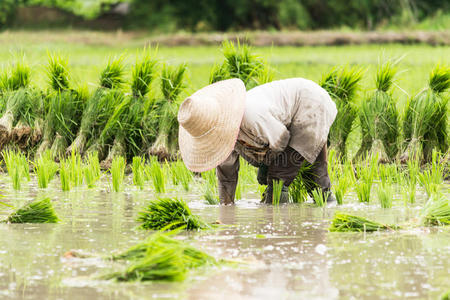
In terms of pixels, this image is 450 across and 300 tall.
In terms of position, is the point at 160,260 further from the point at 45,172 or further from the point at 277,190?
the point at 45,172

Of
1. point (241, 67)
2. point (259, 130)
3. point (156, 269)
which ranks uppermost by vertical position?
point (241, 67)

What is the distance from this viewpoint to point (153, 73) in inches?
338

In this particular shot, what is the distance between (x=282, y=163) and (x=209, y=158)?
0.72 m

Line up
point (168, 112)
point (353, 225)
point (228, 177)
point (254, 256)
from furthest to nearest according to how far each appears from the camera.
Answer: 1. point (168, 112)
2. point (228, 177)
3. point (353, 225)
4. point (254, 256)

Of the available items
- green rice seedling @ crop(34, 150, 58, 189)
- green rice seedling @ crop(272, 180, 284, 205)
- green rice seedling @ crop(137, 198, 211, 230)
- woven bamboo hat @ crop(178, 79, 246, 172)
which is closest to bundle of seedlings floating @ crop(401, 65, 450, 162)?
green rice seedling @ crop(272, 180, 284, 205)

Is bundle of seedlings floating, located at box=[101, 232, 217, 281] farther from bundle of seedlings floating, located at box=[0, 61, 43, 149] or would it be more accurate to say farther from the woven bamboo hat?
bundle of seedlings floating, located at box=[0, 61, 43, 149]

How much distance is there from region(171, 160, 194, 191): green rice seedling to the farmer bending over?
856 millimetres

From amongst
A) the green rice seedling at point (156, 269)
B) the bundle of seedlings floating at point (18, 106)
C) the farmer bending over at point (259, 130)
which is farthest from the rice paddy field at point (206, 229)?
the farmer bending over at point (259, 130)

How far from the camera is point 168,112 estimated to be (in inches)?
Result: 330

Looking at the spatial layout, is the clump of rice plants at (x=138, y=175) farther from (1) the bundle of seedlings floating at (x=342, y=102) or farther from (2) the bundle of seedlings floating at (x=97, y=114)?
(1) the bundle of seedlings floating at (x=342, y=102)

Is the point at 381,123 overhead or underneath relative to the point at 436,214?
overhead

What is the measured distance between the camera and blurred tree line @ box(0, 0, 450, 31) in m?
30.5

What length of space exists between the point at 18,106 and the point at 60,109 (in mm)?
451

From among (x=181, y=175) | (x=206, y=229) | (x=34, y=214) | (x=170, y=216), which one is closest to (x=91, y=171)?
(x=181, y=175)
